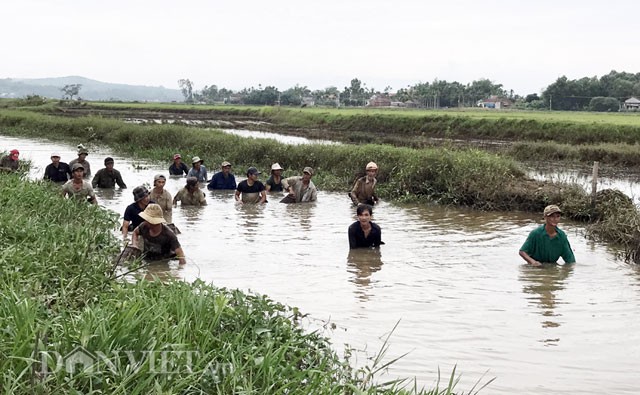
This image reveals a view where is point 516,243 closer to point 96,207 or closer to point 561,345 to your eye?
point 561,345

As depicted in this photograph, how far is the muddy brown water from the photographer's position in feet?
19.3

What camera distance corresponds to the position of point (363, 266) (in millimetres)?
9609

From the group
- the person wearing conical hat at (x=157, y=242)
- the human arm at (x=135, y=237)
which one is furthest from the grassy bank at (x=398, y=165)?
the human arm at (x=135, y=237)

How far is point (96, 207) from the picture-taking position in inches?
418

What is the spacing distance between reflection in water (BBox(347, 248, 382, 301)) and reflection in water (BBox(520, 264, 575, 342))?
187cm

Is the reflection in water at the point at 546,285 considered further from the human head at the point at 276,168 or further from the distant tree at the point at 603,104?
the distant tree at the point at 603,104

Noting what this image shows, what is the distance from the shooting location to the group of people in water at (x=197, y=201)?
8570 millimetres

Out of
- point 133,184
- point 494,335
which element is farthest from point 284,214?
point 494,335

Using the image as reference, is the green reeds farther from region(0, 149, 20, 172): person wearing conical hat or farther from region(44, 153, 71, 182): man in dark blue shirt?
region(0, 149, 20, 172): person wearing conical hat

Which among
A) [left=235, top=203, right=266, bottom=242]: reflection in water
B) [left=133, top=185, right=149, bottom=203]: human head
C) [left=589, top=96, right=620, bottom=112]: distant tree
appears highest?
[left=589, top=96, right=620, bottom=112]: distant tree

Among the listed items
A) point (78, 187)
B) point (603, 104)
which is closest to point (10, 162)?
point (78, 187)

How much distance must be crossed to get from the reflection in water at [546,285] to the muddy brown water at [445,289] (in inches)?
0.8

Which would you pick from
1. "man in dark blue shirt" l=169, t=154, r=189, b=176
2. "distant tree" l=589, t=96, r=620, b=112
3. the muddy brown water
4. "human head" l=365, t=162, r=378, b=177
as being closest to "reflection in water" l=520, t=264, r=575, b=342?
the muddy brown water

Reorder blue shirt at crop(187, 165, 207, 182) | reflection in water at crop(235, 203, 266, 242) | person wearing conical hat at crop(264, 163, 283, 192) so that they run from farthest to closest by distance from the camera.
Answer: blue shirt at crop(187, 165, 207, 182) < person wearing conical hat at crop(264, 163, 283, 192) < reflection in water at crop(235, 203, 266, 242)
